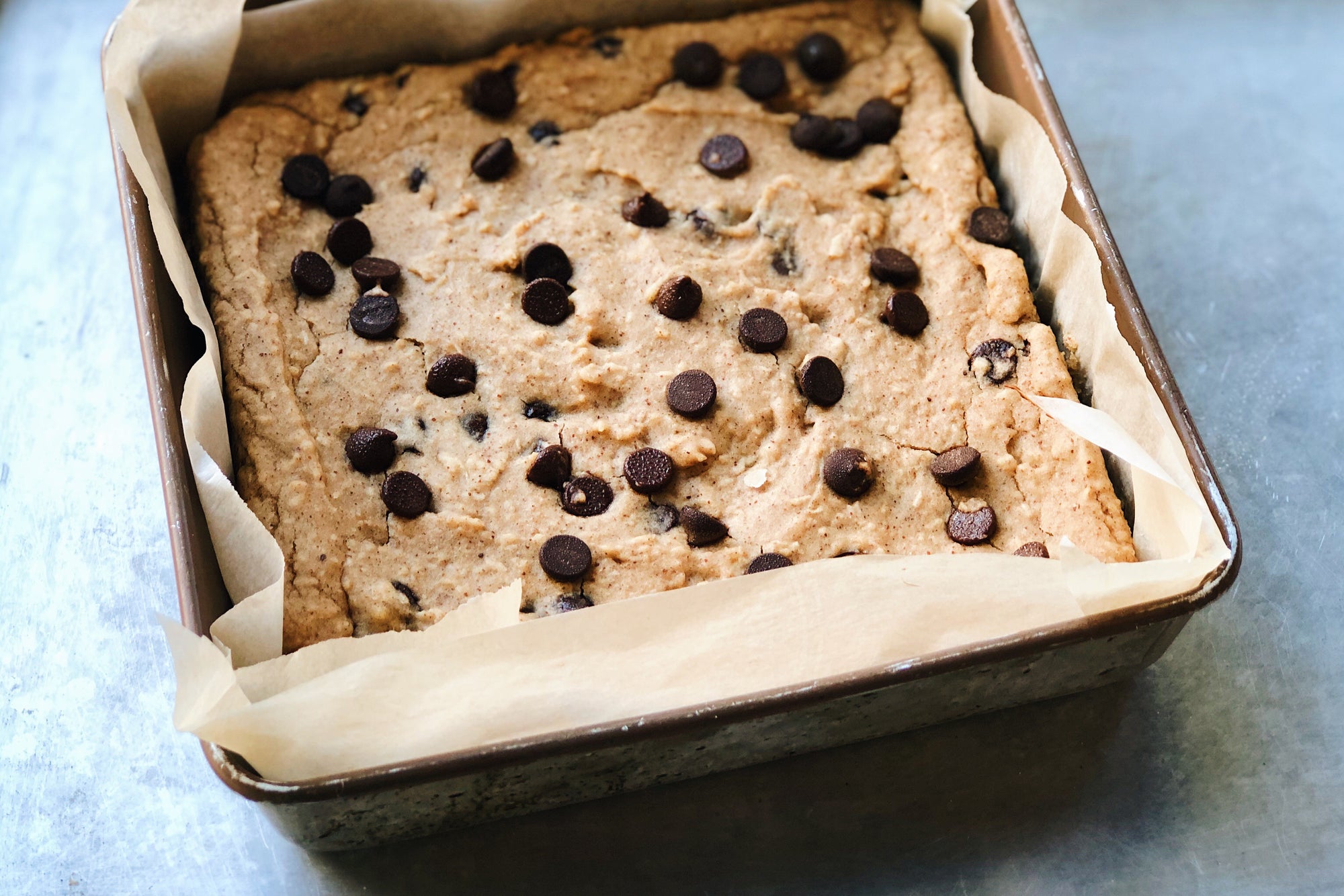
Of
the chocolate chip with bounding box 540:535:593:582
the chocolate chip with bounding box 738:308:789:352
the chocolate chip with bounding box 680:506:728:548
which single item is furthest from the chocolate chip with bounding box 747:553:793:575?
the chocolate chip with bounding box 738:308:789:352

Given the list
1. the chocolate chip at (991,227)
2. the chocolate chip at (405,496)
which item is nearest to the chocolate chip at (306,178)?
the chocolate chip at (405,496)

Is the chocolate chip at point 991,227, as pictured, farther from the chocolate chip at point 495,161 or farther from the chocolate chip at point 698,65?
the chocolate chip at point 495,161

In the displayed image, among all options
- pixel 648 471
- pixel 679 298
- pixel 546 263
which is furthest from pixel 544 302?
pixel 648 471

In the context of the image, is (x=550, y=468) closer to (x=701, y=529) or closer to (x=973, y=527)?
(x=701, y=529)

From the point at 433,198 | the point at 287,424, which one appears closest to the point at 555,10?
the point at 433,198

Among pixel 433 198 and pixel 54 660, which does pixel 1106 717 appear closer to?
pixel 433 198

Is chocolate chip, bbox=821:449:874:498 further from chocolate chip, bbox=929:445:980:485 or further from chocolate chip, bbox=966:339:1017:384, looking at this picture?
chocolate chip, bbox=966:339:1017:384
